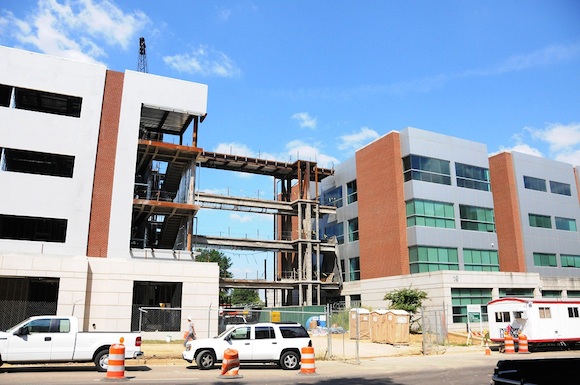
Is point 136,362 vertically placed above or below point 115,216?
below

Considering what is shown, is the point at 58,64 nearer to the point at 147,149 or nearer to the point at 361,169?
the point at 147,149

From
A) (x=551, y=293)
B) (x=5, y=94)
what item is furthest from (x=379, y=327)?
(x=5, y=94)

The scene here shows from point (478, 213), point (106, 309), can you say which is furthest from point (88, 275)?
point (478, 213)

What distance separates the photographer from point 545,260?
50.4m

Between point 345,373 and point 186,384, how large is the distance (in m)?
6.24

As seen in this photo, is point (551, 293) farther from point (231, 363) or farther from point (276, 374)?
point (231, 363)

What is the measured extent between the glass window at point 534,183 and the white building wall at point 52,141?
42.7 metres

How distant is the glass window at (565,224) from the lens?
5306 cm

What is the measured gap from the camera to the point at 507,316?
29.1 meters

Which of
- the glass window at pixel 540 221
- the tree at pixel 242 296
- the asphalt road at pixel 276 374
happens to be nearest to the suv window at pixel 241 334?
the asphalt road at pixel 276 374

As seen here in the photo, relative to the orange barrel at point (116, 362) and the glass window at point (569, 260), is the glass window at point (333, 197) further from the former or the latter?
the orange barrel at point (116, 362)

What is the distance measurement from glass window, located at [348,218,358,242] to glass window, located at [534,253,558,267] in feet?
60.6

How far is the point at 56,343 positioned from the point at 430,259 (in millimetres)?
33528

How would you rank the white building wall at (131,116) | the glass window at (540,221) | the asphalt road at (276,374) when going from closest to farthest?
the asphalt road at (276,374)
the white building wall at (131,116)
the glass window at (540,221)
